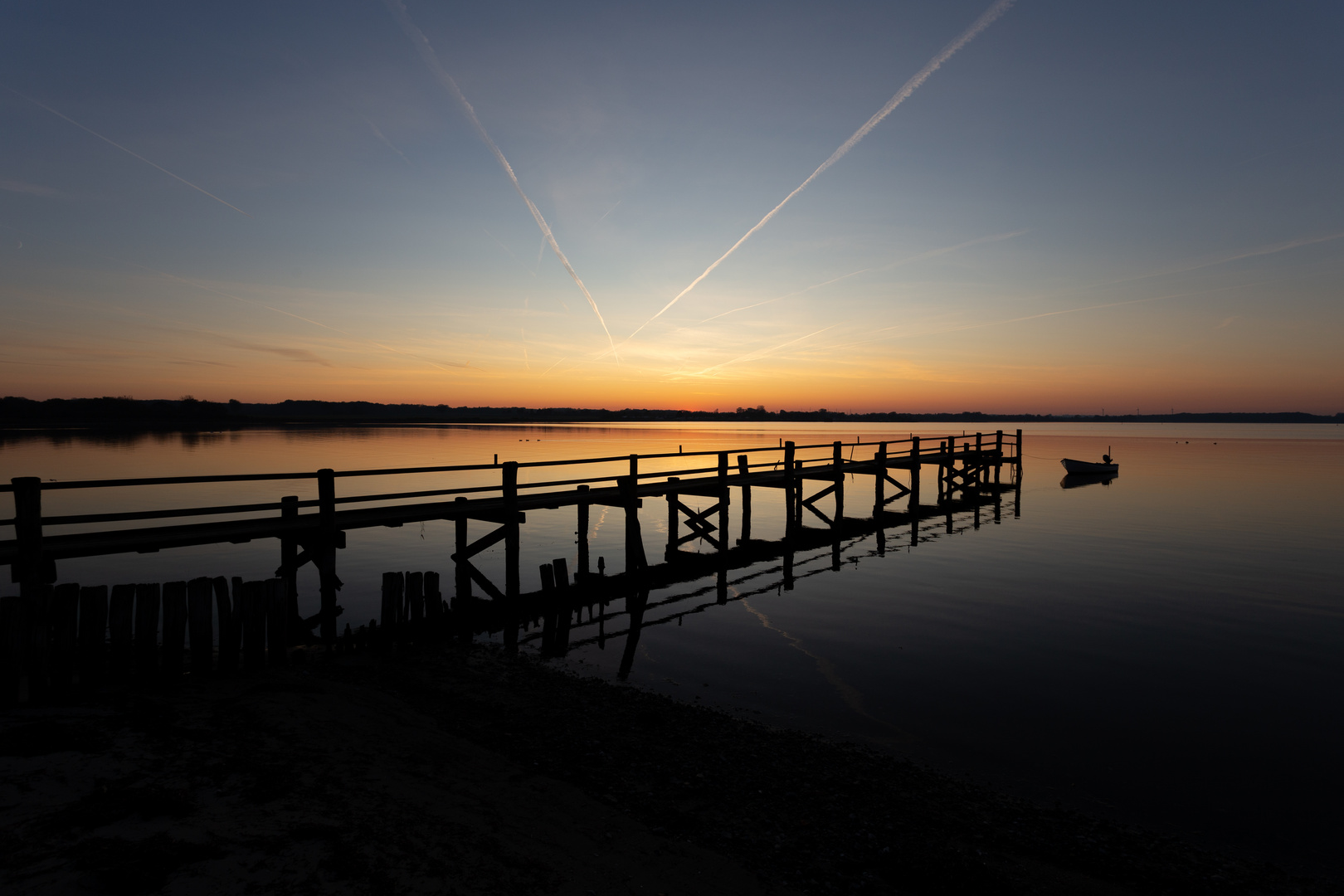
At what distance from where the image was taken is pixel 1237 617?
15.6 m

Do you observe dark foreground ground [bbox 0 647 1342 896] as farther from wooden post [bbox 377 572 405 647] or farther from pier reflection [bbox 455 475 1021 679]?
pier reflection [bbox 455 475 1021 679]

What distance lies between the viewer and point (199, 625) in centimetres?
842

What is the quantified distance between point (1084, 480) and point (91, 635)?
194 feet

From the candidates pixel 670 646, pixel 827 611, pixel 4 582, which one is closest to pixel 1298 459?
pixel 827 611

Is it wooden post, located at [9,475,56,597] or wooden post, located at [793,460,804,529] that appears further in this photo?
wooden post, located at [793,460,804,529]

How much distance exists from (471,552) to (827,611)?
28.7 feet

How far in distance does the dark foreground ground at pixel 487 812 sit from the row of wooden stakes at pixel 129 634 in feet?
1.95

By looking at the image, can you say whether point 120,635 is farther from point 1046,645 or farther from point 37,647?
point 1046,645

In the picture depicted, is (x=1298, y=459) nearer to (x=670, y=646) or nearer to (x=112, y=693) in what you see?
(x=670, y=646)

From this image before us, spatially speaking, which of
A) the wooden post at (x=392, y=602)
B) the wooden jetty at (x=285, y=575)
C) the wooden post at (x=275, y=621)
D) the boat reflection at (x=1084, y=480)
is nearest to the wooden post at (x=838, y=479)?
the wooden jetty at (x=285, y=575)

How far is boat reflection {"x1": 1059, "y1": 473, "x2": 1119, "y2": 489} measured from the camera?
159 ft

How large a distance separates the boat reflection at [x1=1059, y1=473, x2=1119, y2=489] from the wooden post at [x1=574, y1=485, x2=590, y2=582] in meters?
41.8

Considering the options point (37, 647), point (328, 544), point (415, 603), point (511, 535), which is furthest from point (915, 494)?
point (37, 647)

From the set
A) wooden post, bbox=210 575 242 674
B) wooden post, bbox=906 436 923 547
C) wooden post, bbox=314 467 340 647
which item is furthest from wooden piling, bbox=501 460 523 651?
wooden post, bbox=906 436 923 547
